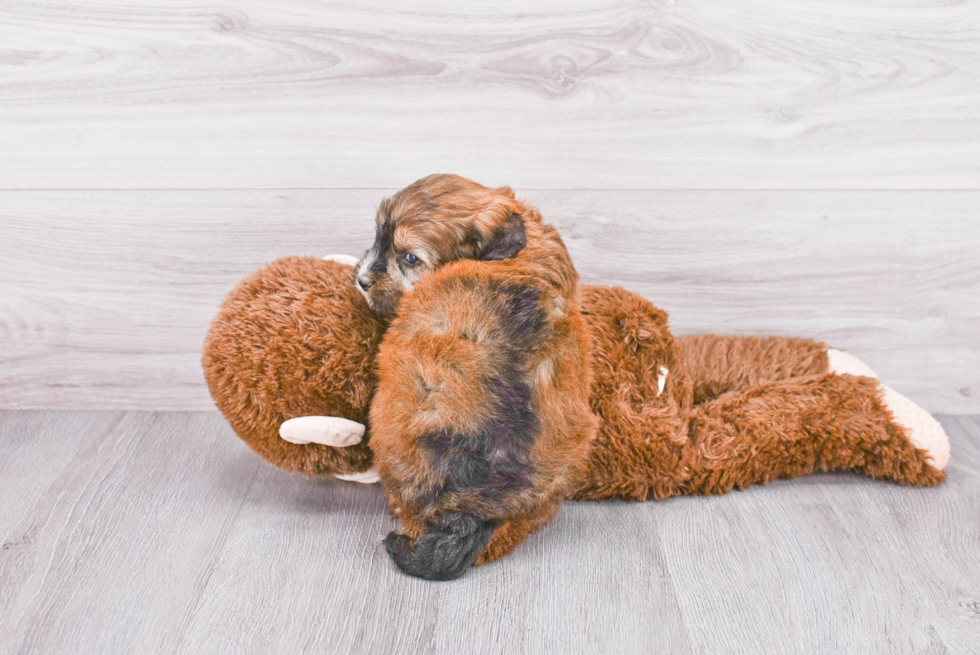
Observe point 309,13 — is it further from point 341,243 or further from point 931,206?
point 931,206

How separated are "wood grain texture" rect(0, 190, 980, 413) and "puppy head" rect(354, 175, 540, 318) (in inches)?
14.9

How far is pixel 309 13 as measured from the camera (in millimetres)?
1311

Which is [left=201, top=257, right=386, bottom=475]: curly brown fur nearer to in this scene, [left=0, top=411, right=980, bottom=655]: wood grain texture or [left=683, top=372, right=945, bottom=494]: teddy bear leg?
[left=0, top=411, right=980, bottom=655]: wood grain texture

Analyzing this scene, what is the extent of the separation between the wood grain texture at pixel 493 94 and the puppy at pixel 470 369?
368 mm

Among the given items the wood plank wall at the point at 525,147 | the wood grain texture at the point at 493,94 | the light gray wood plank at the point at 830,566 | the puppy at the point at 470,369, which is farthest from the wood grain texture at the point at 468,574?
the wood grain texture at the point at 493,94

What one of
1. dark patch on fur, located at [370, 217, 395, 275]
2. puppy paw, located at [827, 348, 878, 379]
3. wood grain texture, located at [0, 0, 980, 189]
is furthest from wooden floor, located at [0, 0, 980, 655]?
dark patch on fur, located at [370, 217, 395, 275]

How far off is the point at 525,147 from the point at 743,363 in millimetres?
572

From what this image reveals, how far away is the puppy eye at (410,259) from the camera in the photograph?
1020 mm

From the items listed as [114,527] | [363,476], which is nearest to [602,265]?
[363,476]

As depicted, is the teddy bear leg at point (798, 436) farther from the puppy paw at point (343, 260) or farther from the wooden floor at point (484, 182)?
the puppy paw at point (343, 260)

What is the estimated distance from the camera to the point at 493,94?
53.1 inches

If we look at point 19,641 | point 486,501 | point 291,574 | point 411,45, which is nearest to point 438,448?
point 486,501

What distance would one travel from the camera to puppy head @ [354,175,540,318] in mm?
1006

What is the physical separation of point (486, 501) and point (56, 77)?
1.10 meters
